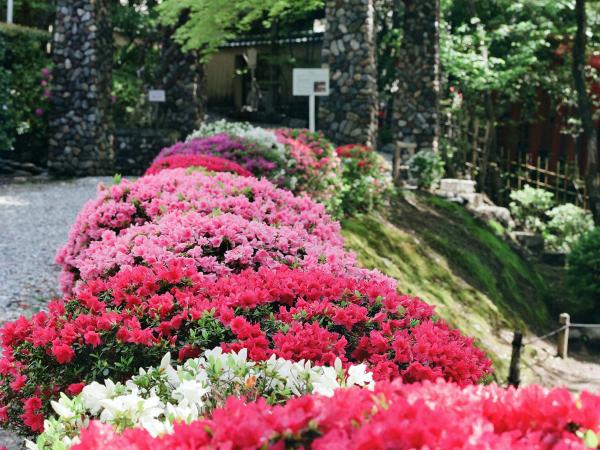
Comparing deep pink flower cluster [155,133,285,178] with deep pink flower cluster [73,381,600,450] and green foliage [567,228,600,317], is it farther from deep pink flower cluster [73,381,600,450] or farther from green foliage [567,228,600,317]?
deep pink flower cluster [73,381,600,450]

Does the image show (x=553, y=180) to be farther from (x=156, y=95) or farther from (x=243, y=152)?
(x=243, y=152)

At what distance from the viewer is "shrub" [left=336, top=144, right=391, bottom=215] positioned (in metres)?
12.0

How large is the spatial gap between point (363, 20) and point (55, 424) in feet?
44.2

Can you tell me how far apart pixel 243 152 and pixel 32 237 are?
2.73m

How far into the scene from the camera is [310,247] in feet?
17.1

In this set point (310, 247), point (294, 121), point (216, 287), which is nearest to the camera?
point (216, 287)

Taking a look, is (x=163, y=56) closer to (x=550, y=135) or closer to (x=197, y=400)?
(x=550, y=135)

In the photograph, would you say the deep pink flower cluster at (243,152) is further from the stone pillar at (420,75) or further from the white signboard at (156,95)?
the stone pillar at (420,75)

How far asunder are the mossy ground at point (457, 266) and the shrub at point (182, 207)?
3304 mm

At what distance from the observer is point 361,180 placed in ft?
40.3

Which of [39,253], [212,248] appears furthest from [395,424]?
[39,253]

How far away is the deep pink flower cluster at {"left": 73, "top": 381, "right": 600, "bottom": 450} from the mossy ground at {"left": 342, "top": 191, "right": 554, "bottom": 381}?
719cm

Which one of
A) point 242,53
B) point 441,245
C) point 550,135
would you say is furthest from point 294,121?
point 441,245

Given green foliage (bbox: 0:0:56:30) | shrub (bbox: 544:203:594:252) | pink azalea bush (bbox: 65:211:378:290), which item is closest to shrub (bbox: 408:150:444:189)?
shrub (bbox: 544:203:594:252)
